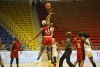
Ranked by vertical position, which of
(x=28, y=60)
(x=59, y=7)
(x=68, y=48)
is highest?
(x=68, y=48)

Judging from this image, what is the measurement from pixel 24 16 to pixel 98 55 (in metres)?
8.88

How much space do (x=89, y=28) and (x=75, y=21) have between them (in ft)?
5.66

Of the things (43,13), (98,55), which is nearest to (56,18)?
(43,13)

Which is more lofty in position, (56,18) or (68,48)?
(68,48)

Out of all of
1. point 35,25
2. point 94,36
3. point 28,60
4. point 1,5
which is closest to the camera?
point 28,60

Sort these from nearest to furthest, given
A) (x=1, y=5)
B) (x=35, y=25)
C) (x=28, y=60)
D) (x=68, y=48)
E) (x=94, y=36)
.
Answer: (x=68, y=48), (x=28, y=60), (x=94, y=36), (x=35, y=25), (x=1, y=5)

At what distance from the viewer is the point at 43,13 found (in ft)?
84.7

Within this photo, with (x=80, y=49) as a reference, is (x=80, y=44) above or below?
above

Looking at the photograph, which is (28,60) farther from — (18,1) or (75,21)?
(18,1)

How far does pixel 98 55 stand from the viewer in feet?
62.2

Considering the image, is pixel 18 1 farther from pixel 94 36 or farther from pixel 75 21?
pixel 94 36

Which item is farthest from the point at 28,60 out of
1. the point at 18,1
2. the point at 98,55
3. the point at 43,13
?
the point at 18,1

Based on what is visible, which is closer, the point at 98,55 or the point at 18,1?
the point at 98,55

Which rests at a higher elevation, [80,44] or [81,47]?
[80,44]
